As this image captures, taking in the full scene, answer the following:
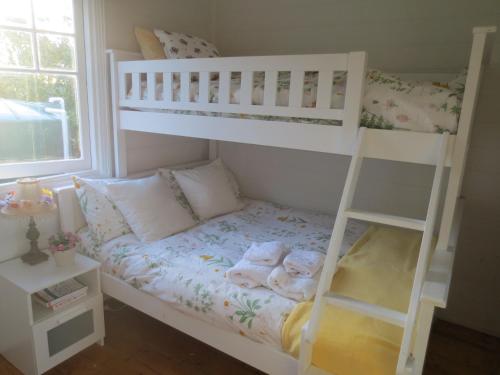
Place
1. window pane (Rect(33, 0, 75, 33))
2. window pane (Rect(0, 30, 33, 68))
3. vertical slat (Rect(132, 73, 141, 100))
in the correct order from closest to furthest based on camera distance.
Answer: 1. window pane (Rect(0, 30, 33, 68))
2. window pane (Rect(33, 0, 75, 33))
3. vertical slat (Rect(132, 73, 141, 100))

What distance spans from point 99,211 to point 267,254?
41.3 inches

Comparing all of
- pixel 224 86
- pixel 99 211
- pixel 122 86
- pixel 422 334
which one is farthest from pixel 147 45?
pixel 422 334

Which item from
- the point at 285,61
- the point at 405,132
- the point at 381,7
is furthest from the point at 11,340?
the point at 381,7

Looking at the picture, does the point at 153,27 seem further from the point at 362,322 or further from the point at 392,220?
the point at 362,322

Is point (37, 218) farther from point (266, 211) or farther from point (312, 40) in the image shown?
point (312, 40)

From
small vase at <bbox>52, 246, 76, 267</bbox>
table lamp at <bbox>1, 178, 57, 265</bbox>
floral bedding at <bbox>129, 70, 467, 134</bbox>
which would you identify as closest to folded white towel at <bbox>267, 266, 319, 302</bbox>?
floral bedding at <bbox>129, 70, 467, 134</bbox>

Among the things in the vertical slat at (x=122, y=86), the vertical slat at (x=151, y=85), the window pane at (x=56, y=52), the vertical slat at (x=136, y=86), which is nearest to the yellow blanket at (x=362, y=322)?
the vertical slat at (x=151, y=85)

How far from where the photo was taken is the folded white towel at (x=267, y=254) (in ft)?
5.85

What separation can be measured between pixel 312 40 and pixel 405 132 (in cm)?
151

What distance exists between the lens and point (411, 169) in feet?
8.27

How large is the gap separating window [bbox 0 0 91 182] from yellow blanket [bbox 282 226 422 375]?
5.69 ft

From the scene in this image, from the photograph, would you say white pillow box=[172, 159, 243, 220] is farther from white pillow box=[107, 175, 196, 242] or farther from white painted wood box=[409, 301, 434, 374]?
white painted wood box=[409, 301, 434, 374]

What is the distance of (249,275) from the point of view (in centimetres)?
170

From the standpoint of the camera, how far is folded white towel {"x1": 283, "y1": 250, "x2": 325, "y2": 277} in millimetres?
1706
